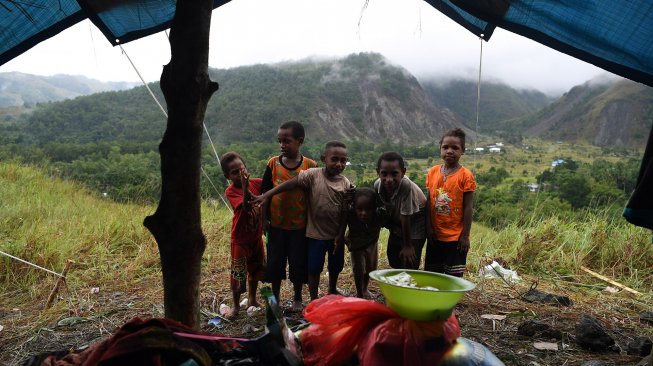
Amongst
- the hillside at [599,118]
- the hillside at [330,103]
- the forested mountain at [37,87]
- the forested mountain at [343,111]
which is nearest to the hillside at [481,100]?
the forested mountain at [343,111]

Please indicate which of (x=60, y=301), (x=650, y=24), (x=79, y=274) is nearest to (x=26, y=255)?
(x=79, y=274)

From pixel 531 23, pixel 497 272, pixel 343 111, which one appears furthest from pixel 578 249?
pixel 343 111

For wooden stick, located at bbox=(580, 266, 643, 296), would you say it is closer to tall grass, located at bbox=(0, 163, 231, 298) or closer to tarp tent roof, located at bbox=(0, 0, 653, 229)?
tarp tent roof, located at bbox=(0, 0, 653, 229)

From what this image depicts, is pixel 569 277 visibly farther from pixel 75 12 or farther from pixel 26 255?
pixel 26 255

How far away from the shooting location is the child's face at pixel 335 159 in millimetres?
2713

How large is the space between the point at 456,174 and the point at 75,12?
8.48ft

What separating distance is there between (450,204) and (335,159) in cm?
86

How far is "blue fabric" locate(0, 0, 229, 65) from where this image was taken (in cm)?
232

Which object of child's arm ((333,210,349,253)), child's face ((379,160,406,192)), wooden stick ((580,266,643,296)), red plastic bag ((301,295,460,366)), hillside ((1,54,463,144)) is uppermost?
hillside ((1,54,463,144))

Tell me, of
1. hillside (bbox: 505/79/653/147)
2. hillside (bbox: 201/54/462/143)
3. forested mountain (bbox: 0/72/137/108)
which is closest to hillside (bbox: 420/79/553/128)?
hillside (bbox: 201/54/462/143)

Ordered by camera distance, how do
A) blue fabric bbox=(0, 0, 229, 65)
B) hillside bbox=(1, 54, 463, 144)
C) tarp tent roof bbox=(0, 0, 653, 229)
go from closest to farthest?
tarp tent roof bbox=(0, 0, 653, 229)
blue fabric bbox=(0, 0, 229, 65)
hillside bbox=(1, 54, 463, 144)

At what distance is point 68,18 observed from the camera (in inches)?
97.1

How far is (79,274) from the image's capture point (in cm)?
418

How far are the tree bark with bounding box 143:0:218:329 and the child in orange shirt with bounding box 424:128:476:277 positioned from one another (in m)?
1.71
